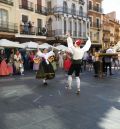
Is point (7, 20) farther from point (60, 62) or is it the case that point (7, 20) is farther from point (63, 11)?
point (63, 11)

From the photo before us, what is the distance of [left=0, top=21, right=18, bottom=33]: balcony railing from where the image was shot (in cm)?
3738

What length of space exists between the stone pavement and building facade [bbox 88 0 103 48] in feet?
170

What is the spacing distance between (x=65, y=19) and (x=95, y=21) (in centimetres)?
1330

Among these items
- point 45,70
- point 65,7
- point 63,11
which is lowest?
point 45,70

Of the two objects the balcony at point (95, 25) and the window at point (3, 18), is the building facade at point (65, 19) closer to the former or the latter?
the balcony at point (95, 25)

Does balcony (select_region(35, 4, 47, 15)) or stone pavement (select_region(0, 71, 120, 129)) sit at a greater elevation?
balcony (select_region(35, 4, 47, 15))

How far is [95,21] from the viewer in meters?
64.9

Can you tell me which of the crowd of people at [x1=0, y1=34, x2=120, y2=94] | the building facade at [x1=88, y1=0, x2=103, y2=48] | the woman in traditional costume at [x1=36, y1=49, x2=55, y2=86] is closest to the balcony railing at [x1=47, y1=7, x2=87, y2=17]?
the building facade at [x1=88, y1=0, x2=103, y2=48]

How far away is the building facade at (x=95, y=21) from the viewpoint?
207 ft

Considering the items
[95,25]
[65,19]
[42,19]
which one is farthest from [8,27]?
[95,25]

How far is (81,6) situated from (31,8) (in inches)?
686

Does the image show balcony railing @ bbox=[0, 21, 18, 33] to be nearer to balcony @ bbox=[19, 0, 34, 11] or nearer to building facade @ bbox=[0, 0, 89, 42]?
building facade @ bbox=[0, 0, 89, 42]

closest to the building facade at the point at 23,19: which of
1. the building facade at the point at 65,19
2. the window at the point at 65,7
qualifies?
the building facade at the point at 65,19

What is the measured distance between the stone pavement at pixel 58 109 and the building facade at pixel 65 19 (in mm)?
38316
